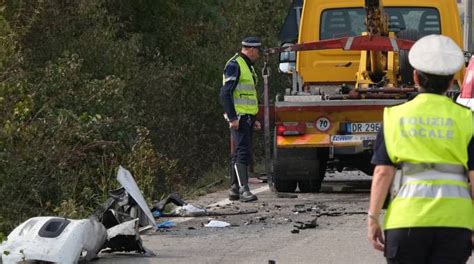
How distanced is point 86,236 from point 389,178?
414cm

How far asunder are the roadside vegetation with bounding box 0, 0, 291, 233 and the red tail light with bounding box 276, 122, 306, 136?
142 cm

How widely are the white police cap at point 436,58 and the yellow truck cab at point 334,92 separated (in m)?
8.50

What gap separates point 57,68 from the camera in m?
15.5

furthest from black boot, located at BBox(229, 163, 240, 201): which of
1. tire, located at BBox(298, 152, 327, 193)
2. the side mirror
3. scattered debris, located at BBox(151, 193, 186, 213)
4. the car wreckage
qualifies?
the car wreckage

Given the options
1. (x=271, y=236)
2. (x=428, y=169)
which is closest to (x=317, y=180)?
(x=271, y=236)

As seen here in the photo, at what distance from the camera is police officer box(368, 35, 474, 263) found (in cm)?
548

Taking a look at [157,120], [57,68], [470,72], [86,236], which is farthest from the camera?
[157,120]

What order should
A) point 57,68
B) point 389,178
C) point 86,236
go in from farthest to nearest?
point 57,68, point 86,236, point 389,178

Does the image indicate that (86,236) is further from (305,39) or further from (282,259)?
(305,39)

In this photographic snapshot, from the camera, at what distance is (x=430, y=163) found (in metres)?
5.57

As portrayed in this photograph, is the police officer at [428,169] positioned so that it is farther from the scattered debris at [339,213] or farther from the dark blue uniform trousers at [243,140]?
the dark blue uniform trousers at [243,140]

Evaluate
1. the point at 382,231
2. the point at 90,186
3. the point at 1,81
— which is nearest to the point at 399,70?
the point at 90,186

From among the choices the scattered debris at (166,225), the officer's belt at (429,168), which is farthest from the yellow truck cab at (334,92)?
the officer's belt at (429,168)

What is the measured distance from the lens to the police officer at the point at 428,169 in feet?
18.0
